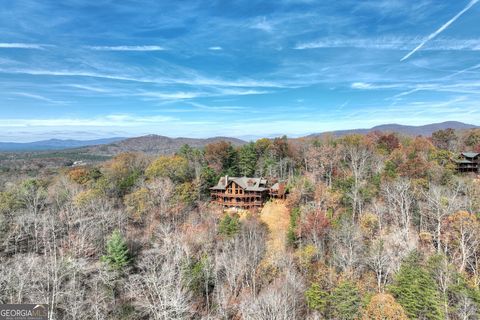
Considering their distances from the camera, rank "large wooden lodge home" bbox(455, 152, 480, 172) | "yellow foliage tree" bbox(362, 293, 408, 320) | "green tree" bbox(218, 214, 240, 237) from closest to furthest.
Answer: "yellow foliage tree" bbox(362, 293, 408, 320) < "green tree" bbox(218, 214, 240, 237) < "large wooden lodge home" bbox(455, 152, 480, 172)

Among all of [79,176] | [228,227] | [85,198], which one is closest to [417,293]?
[228,227]

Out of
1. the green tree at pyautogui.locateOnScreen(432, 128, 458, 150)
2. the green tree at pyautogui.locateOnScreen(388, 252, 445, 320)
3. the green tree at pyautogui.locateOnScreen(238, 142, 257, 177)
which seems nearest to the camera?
the green tree at pyautogui.locateOnScreen(388, 252, 445, 320)

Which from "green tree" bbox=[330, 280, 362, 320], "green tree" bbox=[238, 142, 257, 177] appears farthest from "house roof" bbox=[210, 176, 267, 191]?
"green tree" bbox=[330, 280, 362, 320]

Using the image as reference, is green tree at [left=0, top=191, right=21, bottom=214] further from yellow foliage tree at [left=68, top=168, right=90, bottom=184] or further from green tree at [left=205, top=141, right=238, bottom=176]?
green tree at [left=205, top=141, right=238, bottom=176]

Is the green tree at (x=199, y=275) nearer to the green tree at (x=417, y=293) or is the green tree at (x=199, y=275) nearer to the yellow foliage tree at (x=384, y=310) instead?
the yellow foliage tree at (x=384, y=310)

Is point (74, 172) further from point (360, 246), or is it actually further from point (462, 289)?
point (462, 289)

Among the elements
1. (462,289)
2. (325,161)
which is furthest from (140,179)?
(462,289)

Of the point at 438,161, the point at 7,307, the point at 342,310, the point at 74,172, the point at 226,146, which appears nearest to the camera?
the point at 7,307
